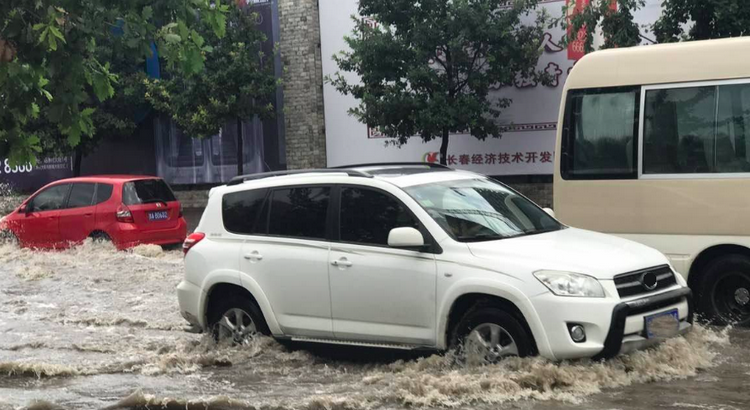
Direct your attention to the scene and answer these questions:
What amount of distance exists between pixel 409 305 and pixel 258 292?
153cm

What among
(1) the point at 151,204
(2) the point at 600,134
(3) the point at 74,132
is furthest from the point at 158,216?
(3) the point at 74,132

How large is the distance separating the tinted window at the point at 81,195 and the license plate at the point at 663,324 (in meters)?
11.9

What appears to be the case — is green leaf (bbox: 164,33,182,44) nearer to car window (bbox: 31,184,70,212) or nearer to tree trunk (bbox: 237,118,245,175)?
car window (bbox: 31,184,70,212)

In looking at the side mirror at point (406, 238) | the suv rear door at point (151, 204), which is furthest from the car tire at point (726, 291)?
the suv rear door at point (151, 204)

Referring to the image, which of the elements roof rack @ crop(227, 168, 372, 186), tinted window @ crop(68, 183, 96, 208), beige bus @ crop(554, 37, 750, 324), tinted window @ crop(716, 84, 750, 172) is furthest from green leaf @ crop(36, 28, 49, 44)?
tinted window @ crop(68, 183, 96, 208)

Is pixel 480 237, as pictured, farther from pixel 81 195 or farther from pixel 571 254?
pixel 81 195

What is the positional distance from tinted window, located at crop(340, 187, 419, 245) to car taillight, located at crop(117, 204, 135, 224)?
9030mm

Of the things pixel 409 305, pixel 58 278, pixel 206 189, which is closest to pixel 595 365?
pixel 409 305

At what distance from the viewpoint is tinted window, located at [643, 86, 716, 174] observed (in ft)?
30.1

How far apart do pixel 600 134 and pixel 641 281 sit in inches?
130

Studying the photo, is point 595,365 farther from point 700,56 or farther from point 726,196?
point 700,56

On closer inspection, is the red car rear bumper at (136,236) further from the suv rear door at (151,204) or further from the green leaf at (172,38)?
the green leaf at (172,38)

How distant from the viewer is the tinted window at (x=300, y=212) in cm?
791

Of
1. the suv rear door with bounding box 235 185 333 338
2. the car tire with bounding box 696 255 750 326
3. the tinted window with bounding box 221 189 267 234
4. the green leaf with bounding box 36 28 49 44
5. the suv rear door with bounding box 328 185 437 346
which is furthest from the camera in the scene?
the car tire with bounding box 696 255 750 326
